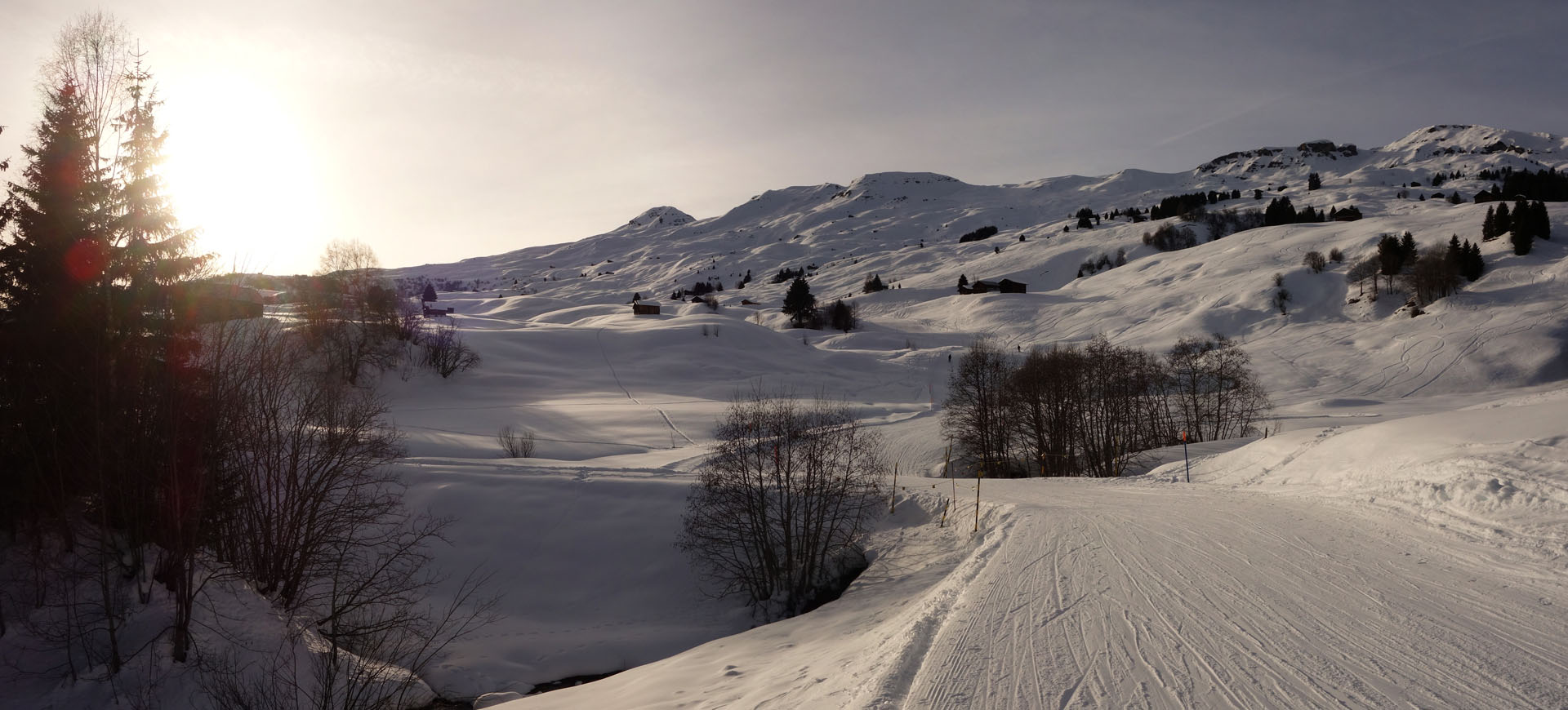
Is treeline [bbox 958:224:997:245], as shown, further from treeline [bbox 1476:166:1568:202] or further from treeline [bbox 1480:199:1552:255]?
treeline [bbox 1480:199:1552:255]

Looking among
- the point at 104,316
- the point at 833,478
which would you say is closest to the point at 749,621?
the point at 833,478

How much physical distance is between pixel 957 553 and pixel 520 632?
37.1 ft

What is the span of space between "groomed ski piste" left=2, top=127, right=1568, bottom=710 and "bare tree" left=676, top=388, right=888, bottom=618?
1.02m

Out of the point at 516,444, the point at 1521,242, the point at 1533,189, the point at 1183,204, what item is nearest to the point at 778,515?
the point at 516,444

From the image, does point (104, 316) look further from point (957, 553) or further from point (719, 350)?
point (719, 350)

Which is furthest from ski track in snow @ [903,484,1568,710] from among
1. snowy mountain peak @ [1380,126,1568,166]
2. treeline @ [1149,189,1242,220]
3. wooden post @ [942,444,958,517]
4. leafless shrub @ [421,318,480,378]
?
snowy mountain peak @ [1380,126,1568,166]

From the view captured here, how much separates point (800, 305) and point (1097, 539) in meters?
72.7

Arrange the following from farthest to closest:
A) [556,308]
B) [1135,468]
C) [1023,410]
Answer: [556,308] → [1023,410] → [1135,468]

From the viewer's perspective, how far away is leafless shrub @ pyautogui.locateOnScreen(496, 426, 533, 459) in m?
30.3

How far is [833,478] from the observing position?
22188 millimetres

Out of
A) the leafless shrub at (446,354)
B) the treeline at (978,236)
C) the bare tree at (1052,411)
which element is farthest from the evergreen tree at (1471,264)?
the treeline at (978,236)

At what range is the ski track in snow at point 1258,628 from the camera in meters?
5.87

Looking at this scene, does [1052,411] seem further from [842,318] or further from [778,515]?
[842,318]

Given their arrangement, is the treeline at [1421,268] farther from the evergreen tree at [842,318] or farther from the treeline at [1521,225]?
the evergreen tree at [842,318]
